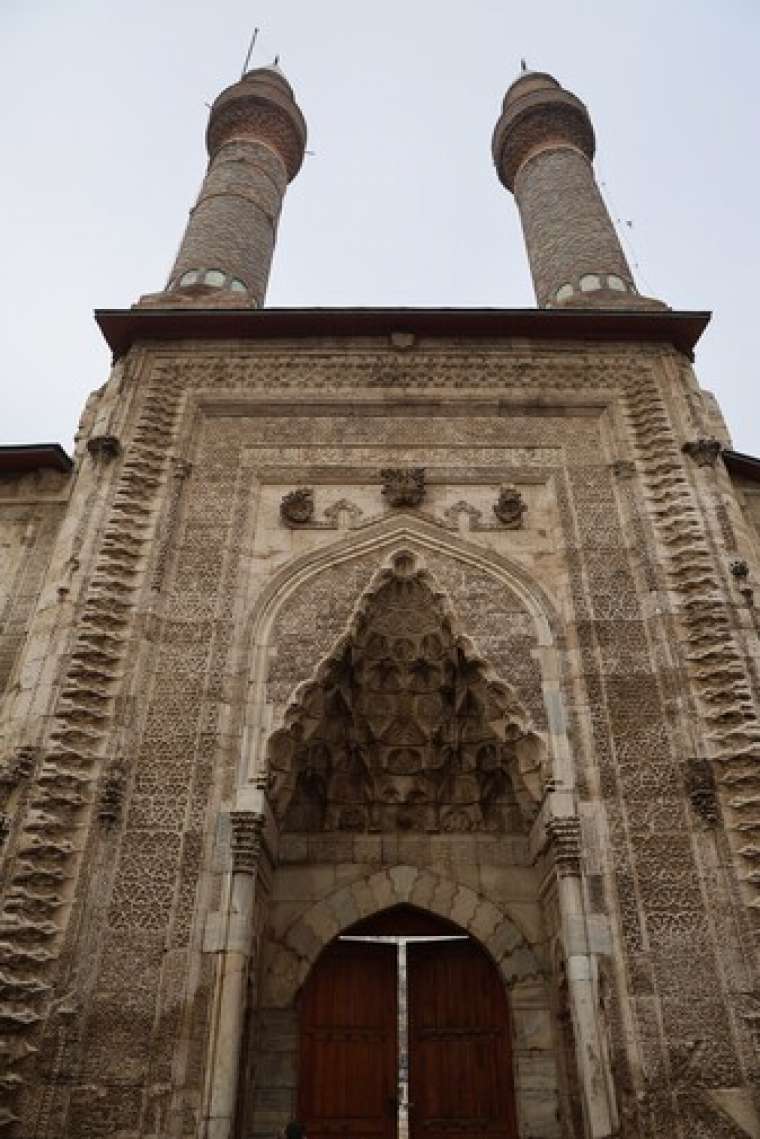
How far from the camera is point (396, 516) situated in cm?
625

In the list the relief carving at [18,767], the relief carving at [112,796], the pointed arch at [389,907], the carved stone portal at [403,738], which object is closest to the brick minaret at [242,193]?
the carved stone portal at [403,738]

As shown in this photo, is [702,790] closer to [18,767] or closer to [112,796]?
[112,796]

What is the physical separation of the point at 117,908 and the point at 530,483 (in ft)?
13.5

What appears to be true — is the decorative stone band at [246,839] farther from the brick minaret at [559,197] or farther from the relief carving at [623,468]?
the brick minaret at [559,197]

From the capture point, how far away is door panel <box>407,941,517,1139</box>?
5.23 meters

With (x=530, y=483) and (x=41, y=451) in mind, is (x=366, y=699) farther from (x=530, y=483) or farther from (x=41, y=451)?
(x=41, y=451)

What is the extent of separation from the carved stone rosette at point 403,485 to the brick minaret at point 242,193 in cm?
367

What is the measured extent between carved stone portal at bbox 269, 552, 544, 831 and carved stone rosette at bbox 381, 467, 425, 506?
462 millimetres

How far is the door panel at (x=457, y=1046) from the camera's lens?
5.23m

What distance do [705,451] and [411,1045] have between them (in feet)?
15.5

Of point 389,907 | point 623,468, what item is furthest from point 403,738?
point 623,468

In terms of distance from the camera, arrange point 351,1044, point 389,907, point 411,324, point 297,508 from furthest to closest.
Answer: point 411,324
point 297,508
point 389,907
point 351,1044

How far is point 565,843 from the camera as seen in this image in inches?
187

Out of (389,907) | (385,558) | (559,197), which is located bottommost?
(389,907)
